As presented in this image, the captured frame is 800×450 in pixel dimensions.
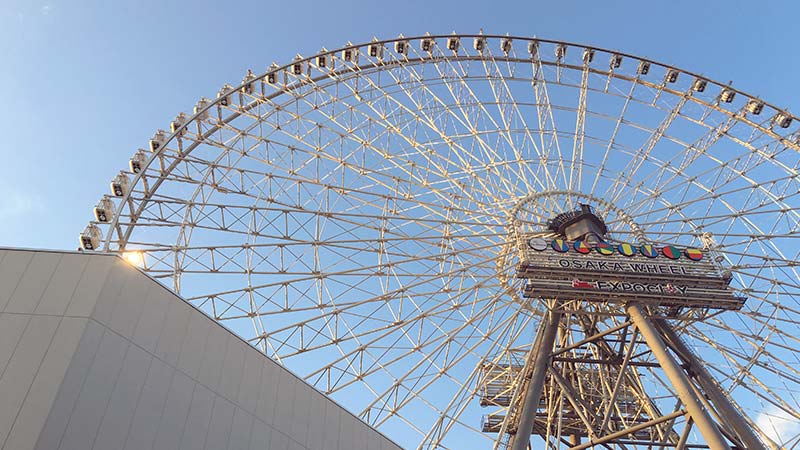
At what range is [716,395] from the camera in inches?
687

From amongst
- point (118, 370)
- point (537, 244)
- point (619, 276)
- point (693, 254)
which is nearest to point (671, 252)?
point (693, 254)

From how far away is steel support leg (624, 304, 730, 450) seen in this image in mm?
15234

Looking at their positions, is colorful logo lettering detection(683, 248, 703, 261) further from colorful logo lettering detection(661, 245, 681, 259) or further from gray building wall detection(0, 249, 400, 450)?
gray building wall detection(0, 249, 400, 450)

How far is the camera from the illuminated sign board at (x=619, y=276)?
61.8 feet

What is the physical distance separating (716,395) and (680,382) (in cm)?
187

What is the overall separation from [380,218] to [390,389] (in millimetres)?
5904

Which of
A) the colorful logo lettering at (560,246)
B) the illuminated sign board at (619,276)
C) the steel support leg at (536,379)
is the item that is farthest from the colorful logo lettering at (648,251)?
the steel support leg at (536,379)

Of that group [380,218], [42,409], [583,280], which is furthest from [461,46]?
[42,409]

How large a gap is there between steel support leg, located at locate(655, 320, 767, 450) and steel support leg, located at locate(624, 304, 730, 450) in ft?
2.81

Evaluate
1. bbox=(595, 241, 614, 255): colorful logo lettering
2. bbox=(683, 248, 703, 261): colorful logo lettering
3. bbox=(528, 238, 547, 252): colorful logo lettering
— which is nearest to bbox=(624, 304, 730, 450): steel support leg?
bbox=(595, 241, 614, 255): colorful logo lettering

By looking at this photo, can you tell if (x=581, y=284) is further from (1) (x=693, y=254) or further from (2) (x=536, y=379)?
(1) (x=693, y=254)

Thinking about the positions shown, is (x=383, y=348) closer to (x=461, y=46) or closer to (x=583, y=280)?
(x=583, y=280)

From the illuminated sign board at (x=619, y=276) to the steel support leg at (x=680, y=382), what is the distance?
0.83m

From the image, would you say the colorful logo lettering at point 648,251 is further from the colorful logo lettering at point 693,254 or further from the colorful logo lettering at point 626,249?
the colorful logo lettering at point 693,254
